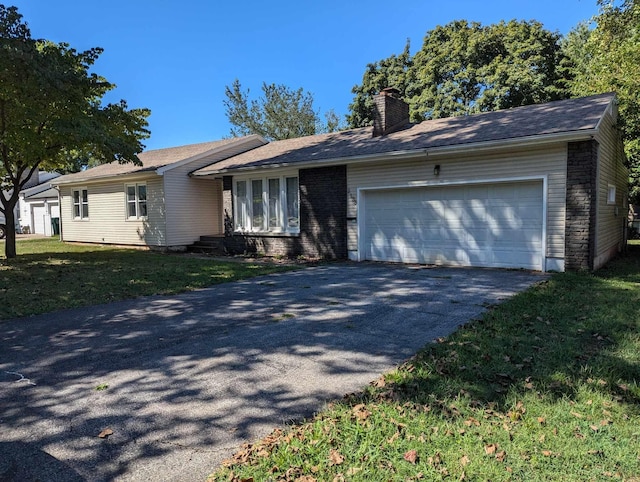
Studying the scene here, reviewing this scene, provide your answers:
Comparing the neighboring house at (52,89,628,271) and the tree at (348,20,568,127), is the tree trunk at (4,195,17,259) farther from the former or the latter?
the tree at (348,20,568,127)

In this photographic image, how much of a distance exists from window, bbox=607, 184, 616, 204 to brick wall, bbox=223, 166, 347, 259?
698 cm

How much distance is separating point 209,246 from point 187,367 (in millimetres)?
12757

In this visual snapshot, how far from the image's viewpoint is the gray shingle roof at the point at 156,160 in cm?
1708

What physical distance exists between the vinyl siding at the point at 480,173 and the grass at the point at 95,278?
3471 millimetres

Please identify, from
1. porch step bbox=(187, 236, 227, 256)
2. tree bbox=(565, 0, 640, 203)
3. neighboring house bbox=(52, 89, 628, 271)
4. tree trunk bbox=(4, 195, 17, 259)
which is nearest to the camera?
neighboring house bbox=(52, 89, 628, 271)

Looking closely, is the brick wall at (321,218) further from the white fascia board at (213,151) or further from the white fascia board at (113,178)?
the white fascia board at (113,178)

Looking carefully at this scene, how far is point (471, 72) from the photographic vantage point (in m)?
24.7

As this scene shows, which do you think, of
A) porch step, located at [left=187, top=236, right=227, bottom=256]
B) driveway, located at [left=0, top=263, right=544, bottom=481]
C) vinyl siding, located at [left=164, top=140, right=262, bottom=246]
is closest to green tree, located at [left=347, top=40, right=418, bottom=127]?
vinyl siding, located at [left=164, top=140, right=262, bottom=246]

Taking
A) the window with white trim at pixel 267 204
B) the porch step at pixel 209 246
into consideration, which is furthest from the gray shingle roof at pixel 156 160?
the window with white trim at pixel 267 204

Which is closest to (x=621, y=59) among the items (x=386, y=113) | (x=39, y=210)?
(x=386, y=113)

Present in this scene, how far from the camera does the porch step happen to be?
15.8 metres

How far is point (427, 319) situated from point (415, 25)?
83.0ft

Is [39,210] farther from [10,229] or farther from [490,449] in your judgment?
[490,449]

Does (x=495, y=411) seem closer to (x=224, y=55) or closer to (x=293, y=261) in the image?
(x=293, y=261)
